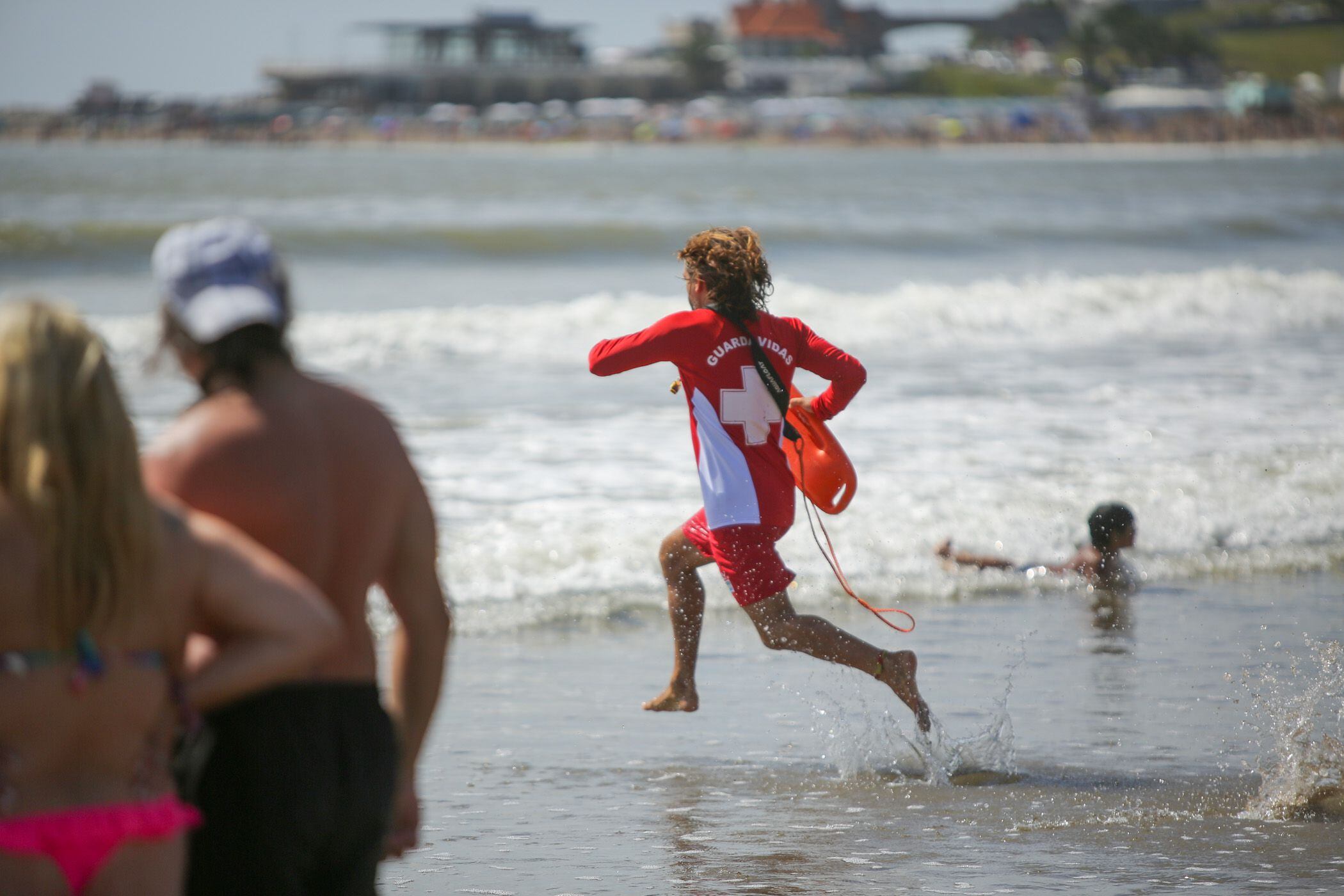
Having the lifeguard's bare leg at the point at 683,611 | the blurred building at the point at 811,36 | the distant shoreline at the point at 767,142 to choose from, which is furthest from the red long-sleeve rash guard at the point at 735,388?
the blurred building at the point at 811,36

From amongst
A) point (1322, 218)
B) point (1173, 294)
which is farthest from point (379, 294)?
point (1322, 218)

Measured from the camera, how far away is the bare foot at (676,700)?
17.4 feet

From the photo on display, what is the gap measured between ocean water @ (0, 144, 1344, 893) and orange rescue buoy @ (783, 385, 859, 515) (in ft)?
3.15

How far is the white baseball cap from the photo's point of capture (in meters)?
2.22

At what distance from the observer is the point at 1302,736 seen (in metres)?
5.40

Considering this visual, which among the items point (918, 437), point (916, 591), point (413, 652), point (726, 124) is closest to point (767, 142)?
point (726, 124)

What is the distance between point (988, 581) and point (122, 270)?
22323 millimetres

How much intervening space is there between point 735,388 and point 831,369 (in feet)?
1.13

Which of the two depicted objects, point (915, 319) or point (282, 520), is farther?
point (915, 319)

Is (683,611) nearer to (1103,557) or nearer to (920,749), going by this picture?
(920,749)

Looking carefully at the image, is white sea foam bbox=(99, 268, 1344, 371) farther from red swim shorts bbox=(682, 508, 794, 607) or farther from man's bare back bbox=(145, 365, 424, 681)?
man's bare back bbox=(145, 365, 424, 681)

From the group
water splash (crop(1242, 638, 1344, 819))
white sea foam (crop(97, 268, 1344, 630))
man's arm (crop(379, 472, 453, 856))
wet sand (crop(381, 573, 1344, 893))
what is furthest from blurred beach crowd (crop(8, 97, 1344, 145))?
man's arm (crop(379, 472, 453, 856))

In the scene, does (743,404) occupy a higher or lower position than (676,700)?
higher

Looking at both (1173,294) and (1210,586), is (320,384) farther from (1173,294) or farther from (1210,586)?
(1173,294)
